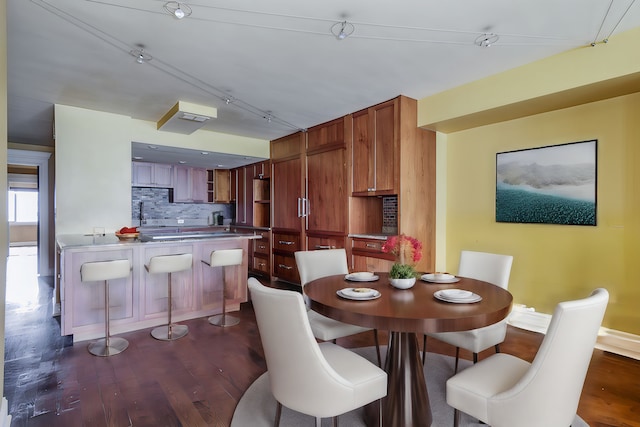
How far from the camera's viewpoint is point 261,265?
5.89 m

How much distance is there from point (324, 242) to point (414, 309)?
9.98ft

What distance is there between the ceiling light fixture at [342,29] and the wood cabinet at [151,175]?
523cm

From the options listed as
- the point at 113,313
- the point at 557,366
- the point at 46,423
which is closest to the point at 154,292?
the point at 113,313

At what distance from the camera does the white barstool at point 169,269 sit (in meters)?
3.13

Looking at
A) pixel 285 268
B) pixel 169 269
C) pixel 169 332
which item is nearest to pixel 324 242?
pixel 285 268

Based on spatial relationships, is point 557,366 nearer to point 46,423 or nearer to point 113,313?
point 46,423

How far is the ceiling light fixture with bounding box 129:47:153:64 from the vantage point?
254 centimetres

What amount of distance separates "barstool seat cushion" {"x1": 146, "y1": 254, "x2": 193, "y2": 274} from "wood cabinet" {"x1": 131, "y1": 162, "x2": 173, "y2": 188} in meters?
3.60

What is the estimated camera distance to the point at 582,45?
2467 mm

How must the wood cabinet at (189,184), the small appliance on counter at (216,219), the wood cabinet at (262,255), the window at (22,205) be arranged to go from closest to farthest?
the wood cabinet at (262,255)
the wood cabinet at (189,184)
the small appliance on counter at (216,219)
the window at (22,205)

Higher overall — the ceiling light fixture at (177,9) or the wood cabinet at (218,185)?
the ceiling light fixture at (177,9)

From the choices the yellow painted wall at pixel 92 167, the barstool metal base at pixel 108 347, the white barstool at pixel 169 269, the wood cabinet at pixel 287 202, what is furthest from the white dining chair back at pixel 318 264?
the yellow painted wall at pixel 92 167

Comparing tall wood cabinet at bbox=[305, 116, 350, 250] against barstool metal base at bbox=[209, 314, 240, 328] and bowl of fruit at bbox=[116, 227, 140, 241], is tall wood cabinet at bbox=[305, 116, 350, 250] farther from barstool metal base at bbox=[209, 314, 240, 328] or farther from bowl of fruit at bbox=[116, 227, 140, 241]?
bowl of fruit at bbox=[116, 227, 140, 241]

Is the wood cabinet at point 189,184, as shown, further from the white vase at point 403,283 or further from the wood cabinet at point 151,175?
the white vase at point 403,283
